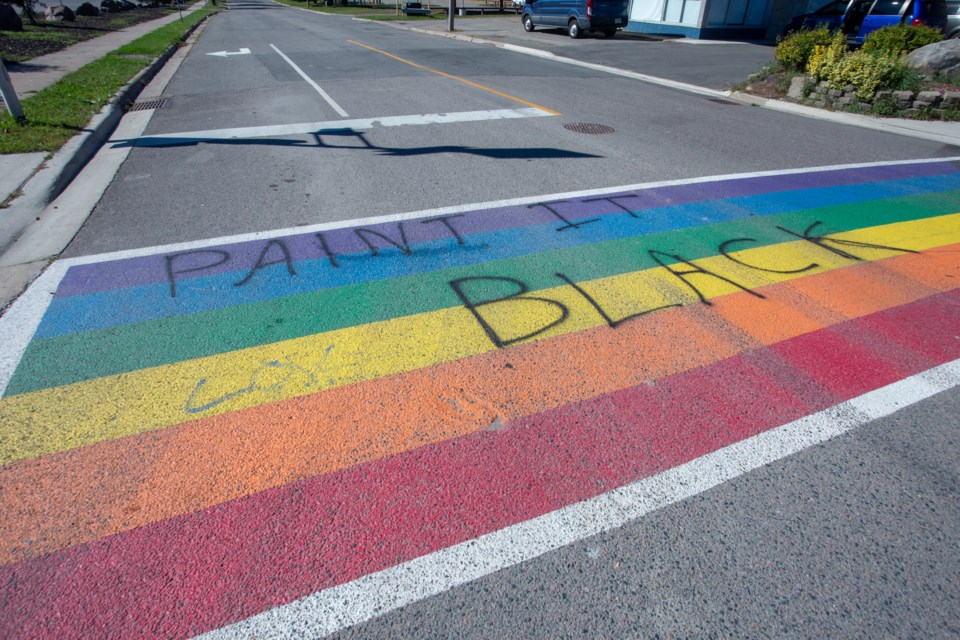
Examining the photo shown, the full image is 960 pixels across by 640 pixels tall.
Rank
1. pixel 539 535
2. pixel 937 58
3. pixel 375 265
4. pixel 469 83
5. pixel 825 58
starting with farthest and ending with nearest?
pixel 469 83 → pixel 825 58 → pixel 937 58 → pixel 375 265 → pixel 539 535

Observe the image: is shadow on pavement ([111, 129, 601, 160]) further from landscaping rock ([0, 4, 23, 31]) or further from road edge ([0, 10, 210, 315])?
landscaping rock ([0, 4, 23, 31])

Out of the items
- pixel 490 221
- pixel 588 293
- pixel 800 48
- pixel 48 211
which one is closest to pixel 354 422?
pixel 588 293

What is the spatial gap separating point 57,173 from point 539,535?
22.9 ft

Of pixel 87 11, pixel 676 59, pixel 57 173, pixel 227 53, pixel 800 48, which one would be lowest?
pixel 57 173

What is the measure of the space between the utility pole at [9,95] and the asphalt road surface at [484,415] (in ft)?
11.9

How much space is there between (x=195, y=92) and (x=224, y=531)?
40.1 ft

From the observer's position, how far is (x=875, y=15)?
1658 cm

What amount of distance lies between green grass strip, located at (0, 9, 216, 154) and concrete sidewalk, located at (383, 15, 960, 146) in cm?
1279

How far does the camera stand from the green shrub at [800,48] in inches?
483

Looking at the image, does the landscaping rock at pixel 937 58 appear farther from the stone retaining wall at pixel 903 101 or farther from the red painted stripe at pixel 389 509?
the red painted stripe at pixel 389 509

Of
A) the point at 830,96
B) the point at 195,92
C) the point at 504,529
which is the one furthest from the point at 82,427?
the point at 830,96

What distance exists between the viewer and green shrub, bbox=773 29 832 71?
40.2ft

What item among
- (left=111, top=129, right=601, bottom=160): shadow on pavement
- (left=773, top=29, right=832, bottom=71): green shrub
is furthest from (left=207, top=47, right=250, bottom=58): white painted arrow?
(left=773, top=29, right=832, bottom=71): green shrub

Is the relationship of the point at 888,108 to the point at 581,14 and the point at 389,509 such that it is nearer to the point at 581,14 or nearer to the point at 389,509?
the point at 389,509
